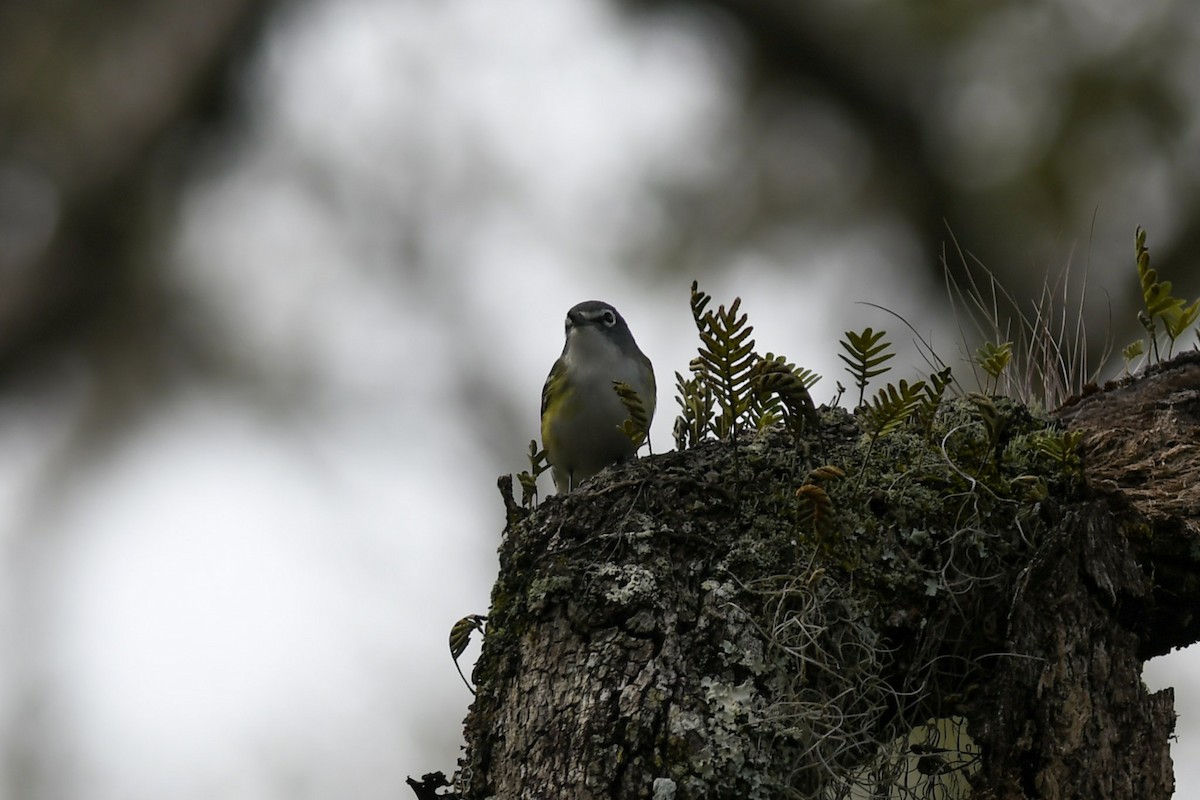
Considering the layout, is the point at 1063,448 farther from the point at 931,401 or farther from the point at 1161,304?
the point at 1161,304

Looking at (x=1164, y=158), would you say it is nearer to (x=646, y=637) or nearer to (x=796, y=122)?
(x=796, y=122)

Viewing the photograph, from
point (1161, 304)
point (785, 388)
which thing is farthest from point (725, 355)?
point (1161, 304)

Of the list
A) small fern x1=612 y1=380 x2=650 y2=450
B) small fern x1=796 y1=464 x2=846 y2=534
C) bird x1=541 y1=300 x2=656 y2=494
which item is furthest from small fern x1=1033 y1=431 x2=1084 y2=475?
bird x1=541 y1=300 x2=656 y2=494

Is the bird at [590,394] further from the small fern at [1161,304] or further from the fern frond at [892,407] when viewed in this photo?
the small fern at [1161,304]

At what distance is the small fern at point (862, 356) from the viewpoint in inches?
107

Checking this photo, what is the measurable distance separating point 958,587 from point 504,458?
490 cm

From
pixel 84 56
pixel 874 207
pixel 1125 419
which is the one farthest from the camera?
pixel 874 207

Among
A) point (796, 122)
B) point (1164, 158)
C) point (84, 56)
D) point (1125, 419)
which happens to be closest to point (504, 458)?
point (796, 122)

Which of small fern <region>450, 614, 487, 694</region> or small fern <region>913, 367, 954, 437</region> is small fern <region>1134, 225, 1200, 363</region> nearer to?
small fern <region>913, 367, 954, 437</region>

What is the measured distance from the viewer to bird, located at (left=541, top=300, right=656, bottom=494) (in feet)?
13.9

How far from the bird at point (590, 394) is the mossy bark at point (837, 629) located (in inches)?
56.8

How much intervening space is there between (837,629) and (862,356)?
66cm

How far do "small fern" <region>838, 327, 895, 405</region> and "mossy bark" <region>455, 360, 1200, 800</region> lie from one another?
16 centimetres

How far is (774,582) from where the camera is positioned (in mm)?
2518
